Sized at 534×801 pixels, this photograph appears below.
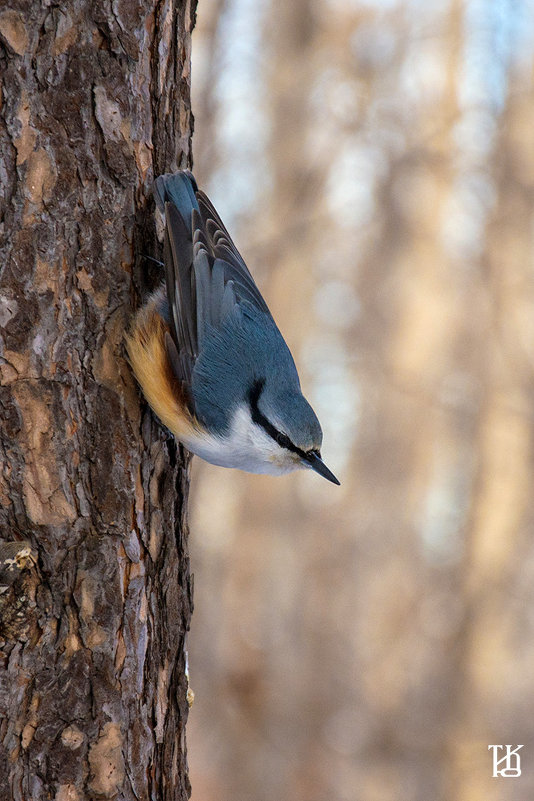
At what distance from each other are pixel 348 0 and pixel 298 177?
1.38 meters

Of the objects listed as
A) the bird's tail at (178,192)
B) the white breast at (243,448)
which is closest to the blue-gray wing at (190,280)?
the bird's tail at (178,192)

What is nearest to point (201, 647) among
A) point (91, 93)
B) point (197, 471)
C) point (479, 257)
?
point (197, 471)

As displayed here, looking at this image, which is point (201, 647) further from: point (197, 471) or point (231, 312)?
point (231, 312)

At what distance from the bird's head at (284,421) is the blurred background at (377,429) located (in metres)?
3.97

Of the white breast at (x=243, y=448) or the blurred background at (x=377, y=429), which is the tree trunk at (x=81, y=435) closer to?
the white breast at (x=243, y=448)

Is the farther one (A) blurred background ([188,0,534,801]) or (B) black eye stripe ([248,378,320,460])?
(A) blurred background ([188,0,534,801])

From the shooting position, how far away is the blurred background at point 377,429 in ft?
19.4

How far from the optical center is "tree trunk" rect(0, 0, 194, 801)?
1506 millimetres

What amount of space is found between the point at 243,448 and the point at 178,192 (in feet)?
2.13

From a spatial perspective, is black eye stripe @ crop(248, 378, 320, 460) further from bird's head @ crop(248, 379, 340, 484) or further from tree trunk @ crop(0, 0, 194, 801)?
tree trunk @ crop(0, 0, 194, 801)

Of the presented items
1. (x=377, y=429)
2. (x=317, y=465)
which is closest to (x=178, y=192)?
(x=317, y=465)

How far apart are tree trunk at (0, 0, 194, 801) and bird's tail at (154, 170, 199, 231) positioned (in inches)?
1.3

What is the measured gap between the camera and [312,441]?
193 cm

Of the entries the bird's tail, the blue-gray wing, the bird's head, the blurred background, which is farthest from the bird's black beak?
the blurred background
